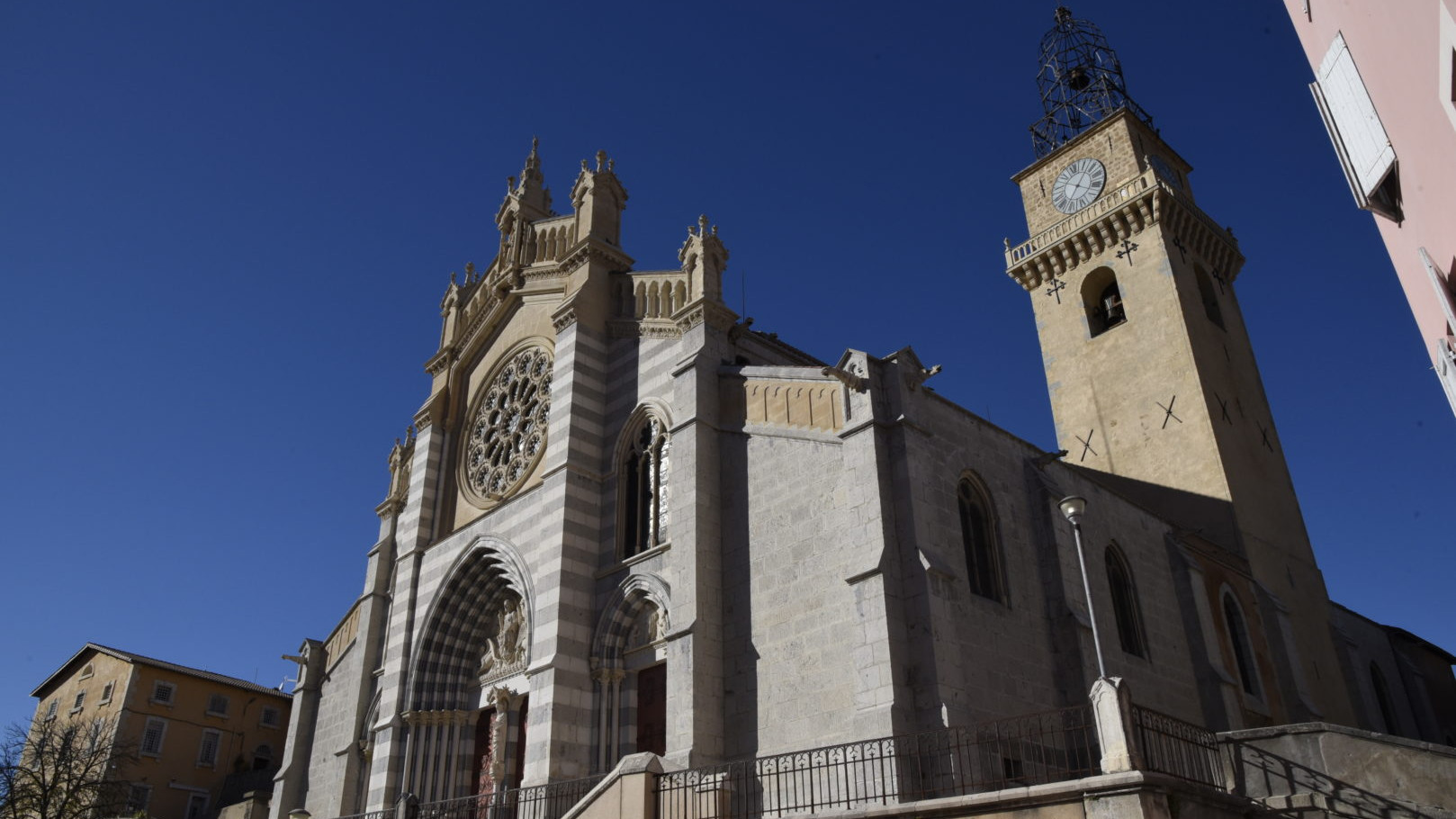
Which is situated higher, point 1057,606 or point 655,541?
point 655,541

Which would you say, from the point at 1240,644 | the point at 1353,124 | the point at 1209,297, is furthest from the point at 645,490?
the point at 1209,297

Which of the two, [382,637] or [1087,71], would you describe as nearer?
[382,637]

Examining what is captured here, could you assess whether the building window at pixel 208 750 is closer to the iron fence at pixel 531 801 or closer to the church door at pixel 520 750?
the church door at pixel 520 750

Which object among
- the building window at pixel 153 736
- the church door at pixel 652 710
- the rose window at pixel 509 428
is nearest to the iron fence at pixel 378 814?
the church door at pixel 652 710

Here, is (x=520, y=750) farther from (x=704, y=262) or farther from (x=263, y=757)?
(x=263, y=757)

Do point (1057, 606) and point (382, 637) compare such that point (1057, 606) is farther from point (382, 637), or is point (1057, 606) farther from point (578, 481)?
point (382, 637)

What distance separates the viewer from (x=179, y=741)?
34.1 m

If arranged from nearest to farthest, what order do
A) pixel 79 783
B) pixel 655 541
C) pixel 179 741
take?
pixel 655 541 → pixel 79 783 → pixel 179 741

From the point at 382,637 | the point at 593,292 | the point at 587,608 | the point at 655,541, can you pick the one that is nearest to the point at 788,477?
the point at 655,541

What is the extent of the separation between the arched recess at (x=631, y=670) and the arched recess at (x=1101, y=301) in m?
18.0

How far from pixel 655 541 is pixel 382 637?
32.7ft

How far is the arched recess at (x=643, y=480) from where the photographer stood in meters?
19.5

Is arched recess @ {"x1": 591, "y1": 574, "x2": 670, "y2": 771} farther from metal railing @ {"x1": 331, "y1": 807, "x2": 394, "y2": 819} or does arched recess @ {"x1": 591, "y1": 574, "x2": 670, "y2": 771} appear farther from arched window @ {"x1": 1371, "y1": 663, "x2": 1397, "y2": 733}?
arched window @ {"x1": 1371, "y1": 663, "x2": 1397, "y2": 733}

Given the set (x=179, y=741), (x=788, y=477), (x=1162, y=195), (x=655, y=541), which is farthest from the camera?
(x=179, y=741)
